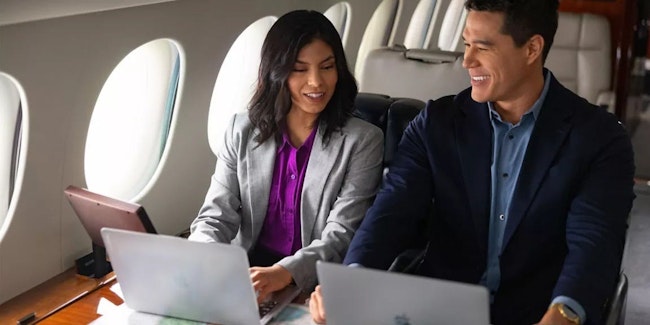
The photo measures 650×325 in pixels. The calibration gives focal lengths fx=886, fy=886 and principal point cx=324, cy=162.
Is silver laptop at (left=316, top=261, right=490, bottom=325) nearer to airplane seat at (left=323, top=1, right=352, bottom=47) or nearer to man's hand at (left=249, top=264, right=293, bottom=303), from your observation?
man's hand at (left=249, top=264, right=293, bottom=303)

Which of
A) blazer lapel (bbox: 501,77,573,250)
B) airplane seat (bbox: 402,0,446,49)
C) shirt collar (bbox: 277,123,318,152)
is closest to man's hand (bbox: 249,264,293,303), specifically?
shirt collar (bbox: 277,123,318,152)

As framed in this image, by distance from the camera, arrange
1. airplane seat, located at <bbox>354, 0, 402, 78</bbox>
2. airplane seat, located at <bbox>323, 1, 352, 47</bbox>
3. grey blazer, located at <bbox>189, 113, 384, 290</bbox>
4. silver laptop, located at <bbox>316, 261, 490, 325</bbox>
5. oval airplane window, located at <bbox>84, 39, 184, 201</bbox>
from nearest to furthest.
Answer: silver laptop, located at <bbox>316, 261, 490, 325</bbox> < grey blazer, located at <bbox>189, 113, 384, 290</bbox> < oval airplane window, located at <bbox>84, 39, 184, 201</bbox> < airplane seat, located at <bbox>323, 1, 352, 47</bbox> < airplane seat, located at <bbox>354, 0, 402, 78</bbox>

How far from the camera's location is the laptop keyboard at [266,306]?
200 cm

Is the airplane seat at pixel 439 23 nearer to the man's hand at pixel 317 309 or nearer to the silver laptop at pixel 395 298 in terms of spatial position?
the man's hand at pixel 317 309

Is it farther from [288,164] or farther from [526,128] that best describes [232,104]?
[526,128]

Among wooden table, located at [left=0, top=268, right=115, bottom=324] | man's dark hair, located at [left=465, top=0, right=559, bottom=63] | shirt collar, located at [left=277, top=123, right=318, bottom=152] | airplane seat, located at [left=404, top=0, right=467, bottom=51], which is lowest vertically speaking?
wooden table, located at [left=0, top=268, right=115, bottom=324]

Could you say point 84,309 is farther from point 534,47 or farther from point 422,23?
point 422,23

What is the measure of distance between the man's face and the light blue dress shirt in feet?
0.24

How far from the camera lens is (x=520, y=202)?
2.22 metres

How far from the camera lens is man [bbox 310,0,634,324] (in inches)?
86.0

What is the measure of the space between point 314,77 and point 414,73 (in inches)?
40.0

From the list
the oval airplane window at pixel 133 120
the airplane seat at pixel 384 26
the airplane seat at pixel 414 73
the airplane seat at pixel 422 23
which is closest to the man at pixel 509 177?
the airplane seat at pixel 414 73

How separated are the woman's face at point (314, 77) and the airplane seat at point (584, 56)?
257cm

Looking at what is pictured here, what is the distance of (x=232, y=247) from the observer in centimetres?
177
